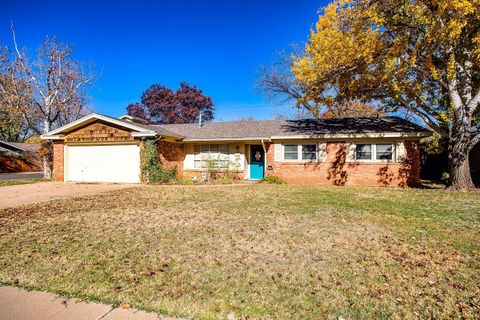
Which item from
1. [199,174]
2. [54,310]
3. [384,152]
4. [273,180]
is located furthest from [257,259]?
[199,174]

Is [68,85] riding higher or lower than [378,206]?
higher

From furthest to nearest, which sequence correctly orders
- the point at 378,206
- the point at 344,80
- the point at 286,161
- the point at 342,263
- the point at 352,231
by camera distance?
the point at 286,161 < the point at 344,80 < the point at 378,206 < the point at 352,231 < the point at 342,263

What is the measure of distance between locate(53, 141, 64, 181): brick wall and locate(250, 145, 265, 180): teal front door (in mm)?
11522

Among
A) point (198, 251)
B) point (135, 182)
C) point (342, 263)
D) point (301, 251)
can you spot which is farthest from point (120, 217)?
point (135, 182)

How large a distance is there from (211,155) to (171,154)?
2.54 meters

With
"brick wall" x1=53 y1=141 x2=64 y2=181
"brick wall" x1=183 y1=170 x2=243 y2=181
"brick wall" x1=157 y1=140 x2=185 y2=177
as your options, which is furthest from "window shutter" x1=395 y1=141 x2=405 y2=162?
"brick wall" x1=53 y1=141 x2=64 y2=181

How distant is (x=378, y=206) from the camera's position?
8930mm

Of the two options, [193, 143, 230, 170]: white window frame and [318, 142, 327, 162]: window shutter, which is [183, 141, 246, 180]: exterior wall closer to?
[193, 143, 230, 170]: white window frame

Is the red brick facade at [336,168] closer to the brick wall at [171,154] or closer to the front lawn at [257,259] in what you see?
the brick wall at [171,154]

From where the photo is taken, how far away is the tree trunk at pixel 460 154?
12.1m

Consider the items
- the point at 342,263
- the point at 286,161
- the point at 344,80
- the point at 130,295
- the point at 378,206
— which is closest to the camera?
the point at 130,295

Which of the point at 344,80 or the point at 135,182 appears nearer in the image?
the point at 344,80

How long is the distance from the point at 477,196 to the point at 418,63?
6.13 m

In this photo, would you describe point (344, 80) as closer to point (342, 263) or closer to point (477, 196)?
point (477, 196)
